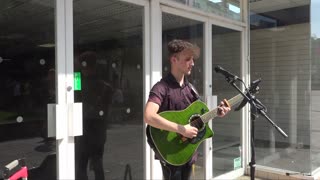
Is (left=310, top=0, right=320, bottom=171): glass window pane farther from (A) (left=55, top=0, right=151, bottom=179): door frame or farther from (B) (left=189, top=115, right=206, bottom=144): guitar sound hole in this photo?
(A) (left=55, top=0, right=151, bottom=179): door frame

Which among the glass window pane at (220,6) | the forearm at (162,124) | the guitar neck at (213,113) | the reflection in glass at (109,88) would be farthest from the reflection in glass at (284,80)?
the forearm at (162,124)

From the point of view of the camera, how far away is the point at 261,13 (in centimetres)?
543

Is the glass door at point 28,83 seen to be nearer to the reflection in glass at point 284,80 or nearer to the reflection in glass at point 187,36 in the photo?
the reflection in glass at point 187,36

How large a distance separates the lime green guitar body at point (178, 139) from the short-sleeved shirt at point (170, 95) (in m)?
0.04

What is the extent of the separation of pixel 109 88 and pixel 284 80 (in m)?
3.03

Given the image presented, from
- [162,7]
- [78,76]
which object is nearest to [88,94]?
[78,76]

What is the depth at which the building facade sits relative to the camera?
2.87 m

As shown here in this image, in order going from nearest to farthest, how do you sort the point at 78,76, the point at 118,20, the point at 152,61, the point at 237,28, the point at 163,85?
the point at 163,85 < the point at 78,76 < the point at 118,20 < the point at 152,61 < the point at 237,28

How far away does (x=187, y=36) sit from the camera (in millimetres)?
4383

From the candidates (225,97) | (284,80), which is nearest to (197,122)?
(225,97)

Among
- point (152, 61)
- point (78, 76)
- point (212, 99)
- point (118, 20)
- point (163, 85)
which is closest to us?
point (163, 85)

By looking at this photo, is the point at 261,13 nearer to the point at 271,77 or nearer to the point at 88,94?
the point at 271,77

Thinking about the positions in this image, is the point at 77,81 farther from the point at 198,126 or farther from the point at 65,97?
the point at 198,126

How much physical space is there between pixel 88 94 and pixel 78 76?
0.65 feet
